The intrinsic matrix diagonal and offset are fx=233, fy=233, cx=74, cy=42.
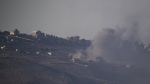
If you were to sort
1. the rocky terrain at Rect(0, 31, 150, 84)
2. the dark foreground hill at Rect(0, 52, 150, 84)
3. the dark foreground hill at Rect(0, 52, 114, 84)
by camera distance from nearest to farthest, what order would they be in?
the dark foreground hill at Rect(0, 52, 114, 84) < the dark foreground hill at Rect(0, 52, 150, 84) < the rocky terrain at Rect(0, 31, 150, 84)

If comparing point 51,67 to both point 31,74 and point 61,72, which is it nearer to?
point 61,72

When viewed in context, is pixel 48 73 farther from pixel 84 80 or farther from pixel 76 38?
pixel 76 38

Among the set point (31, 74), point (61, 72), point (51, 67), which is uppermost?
point (51, 67)

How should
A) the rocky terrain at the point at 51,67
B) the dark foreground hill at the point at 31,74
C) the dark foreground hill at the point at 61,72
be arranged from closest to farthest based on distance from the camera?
the dark foreground hill at the point at 31,74 < the dark foreground hill at the point at 61,72 < the rocky terrain at the point at 51,67

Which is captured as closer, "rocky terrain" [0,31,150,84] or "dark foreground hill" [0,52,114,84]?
"dark foreground hill" [0,52,114,84]

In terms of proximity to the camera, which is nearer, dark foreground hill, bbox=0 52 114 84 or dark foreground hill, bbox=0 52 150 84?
A: dark foreground hill, bbox=0 52 114 84

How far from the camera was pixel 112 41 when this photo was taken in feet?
464

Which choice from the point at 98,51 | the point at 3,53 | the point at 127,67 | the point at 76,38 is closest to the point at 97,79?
the point at 127,67

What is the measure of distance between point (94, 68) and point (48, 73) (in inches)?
971

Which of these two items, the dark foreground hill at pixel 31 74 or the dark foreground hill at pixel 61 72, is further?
the dark foreground hill at pixel 61 72

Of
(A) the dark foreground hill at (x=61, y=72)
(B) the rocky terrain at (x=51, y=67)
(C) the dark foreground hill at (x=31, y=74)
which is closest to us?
(C) the dark foreground hill at (x=31, y=74)

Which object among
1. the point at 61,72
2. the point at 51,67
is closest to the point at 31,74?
the point at 51,67

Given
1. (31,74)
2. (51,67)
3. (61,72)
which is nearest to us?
(31,74)

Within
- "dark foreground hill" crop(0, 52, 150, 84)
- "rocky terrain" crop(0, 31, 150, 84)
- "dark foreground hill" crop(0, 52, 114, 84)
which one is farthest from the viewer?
"rocky terrain" crop(0, 31, 150, 84)
